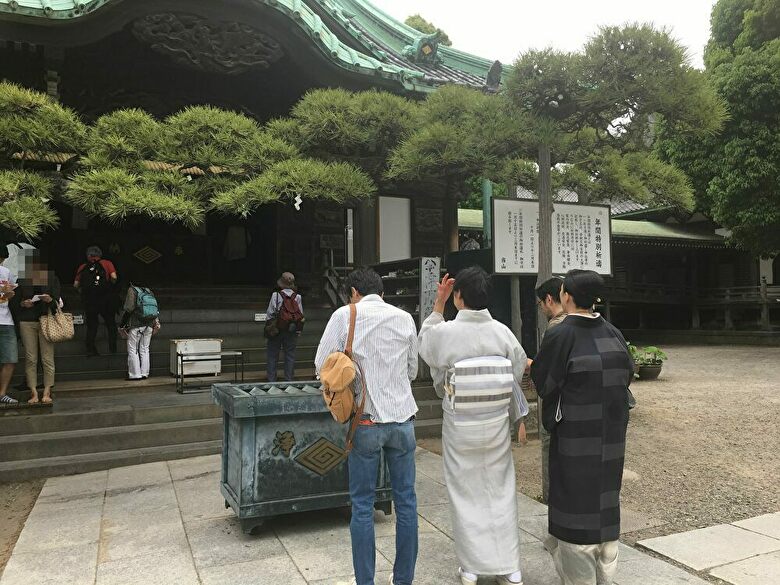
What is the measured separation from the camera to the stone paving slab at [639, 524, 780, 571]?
3.81 m

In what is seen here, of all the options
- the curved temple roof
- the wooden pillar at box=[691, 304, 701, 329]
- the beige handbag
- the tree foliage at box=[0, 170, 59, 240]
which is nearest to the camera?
the tree foliage at box=[0, 170, 59, 240]

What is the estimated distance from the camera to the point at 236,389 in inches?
175

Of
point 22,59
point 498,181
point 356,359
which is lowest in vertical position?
point 356,359

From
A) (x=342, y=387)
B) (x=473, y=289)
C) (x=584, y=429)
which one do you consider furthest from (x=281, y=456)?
(x=584, y=429)

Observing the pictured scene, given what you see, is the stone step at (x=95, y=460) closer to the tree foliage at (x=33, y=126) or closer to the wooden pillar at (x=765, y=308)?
the tree foliage at (x=33, y=126)

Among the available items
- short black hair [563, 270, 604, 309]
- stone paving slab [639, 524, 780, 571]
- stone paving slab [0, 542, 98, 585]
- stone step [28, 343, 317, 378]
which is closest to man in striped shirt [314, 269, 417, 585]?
short black hair [563, 270, 604, 309]

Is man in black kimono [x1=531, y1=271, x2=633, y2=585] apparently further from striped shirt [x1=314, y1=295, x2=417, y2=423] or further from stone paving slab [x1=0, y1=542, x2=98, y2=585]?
stone paving slab [x1=0, y1=542, x2=98, y2=585]

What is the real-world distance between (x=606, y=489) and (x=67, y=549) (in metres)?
3.63

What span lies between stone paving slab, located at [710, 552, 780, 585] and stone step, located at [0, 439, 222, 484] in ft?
16.6

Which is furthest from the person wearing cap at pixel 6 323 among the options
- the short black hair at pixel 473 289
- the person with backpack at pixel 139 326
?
the short black hair at pixel 473 289

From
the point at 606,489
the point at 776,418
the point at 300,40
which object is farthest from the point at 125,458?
the point at 776,418

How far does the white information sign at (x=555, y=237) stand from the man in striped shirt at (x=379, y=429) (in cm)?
441

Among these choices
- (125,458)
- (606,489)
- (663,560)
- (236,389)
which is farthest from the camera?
(125,458)

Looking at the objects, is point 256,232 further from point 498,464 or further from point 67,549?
point 498,464
